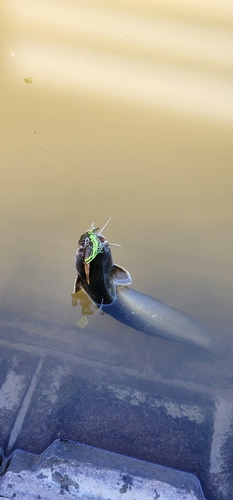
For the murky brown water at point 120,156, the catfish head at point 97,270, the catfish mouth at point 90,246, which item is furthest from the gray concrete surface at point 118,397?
the catfish mouth at point 90,246

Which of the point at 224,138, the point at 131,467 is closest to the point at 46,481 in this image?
the point at 131,467

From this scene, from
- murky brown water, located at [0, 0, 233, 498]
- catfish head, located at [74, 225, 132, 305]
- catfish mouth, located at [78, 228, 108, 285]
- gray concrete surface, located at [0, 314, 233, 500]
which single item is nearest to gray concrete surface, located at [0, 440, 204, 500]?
gray concrete surface, located at [0, 314, 233, 500]

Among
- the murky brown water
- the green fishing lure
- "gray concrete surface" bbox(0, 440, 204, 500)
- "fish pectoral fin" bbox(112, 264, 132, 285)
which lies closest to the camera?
"gray concrete surface" bbox(0, 440, 204, 500)

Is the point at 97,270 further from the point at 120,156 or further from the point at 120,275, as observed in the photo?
the point at 120,156

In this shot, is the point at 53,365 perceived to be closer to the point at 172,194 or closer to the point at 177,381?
the point at 177,381

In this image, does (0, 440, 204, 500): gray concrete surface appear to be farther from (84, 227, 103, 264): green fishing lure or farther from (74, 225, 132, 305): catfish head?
(84, 227, 103, 264): green fishing lure

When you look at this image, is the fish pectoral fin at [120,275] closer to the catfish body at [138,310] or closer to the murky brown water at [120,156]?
the catfish body at [138,310]
